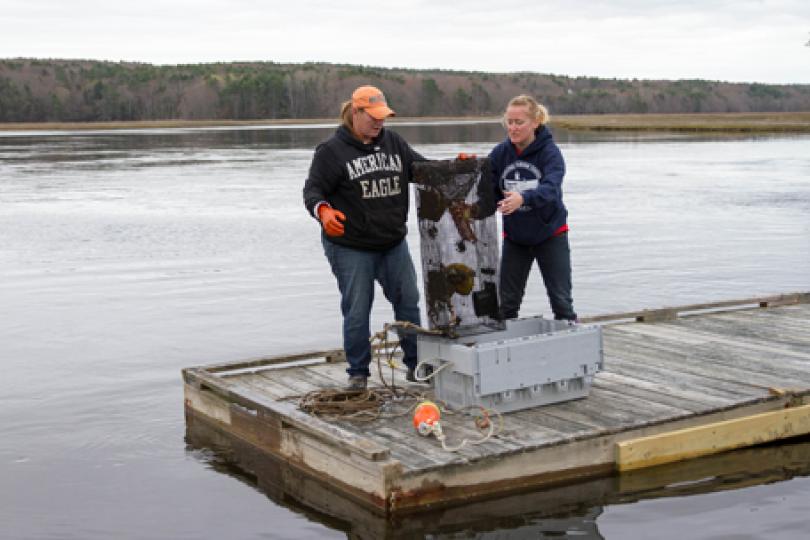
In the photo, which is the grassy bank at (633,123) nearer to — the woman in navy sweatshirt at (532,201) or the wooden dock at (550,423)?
the wooden dock at (550,423)

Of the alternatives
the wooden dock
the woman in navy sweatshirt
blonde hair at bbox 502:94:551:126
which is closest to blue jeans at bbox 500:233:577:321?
the woman in navy sweatshirt

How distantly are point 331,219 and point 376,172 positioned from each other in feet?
1.75

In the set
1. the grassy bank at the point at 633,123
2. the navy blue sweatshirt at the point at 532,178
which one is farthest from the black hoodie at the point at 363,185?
the grassy bank at the point at 633,123

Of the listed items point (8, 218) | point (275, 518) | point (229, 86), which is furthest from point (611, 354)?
point (229, 86)

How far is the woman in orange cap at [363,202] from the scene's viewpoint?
7223 mm

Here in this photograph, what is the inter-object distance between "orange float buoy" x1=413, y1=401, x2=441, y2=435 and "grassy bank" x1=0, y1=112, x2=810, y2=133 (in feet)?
247

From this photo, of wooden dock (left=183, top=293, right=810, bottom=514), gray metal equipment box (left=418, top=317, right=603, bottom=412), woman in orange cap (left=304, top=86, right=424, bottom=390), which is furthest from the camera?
woman in orange cap (left=304, top=86, right=424, bottom=390)

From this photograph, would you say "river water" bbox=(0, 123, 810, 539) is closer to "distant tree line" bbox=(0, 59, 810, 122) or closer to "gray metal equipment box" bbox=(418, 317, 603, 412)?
"gray metal equipment box" bbox=(418, 317, 603, 412)

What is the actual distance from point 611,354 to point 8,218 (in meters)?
18.1

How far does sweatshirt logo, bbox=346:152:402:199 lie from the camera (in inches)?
285

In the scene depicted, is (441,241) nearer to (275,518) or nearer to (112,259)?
(275,518)

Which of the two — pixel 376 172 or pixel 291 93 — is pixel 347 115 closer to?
pixel 376 172

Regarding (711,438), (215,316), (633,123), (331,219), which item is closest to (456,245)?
(331,219)

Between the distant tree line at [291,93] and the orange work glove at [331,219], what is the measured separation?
135809 mm
